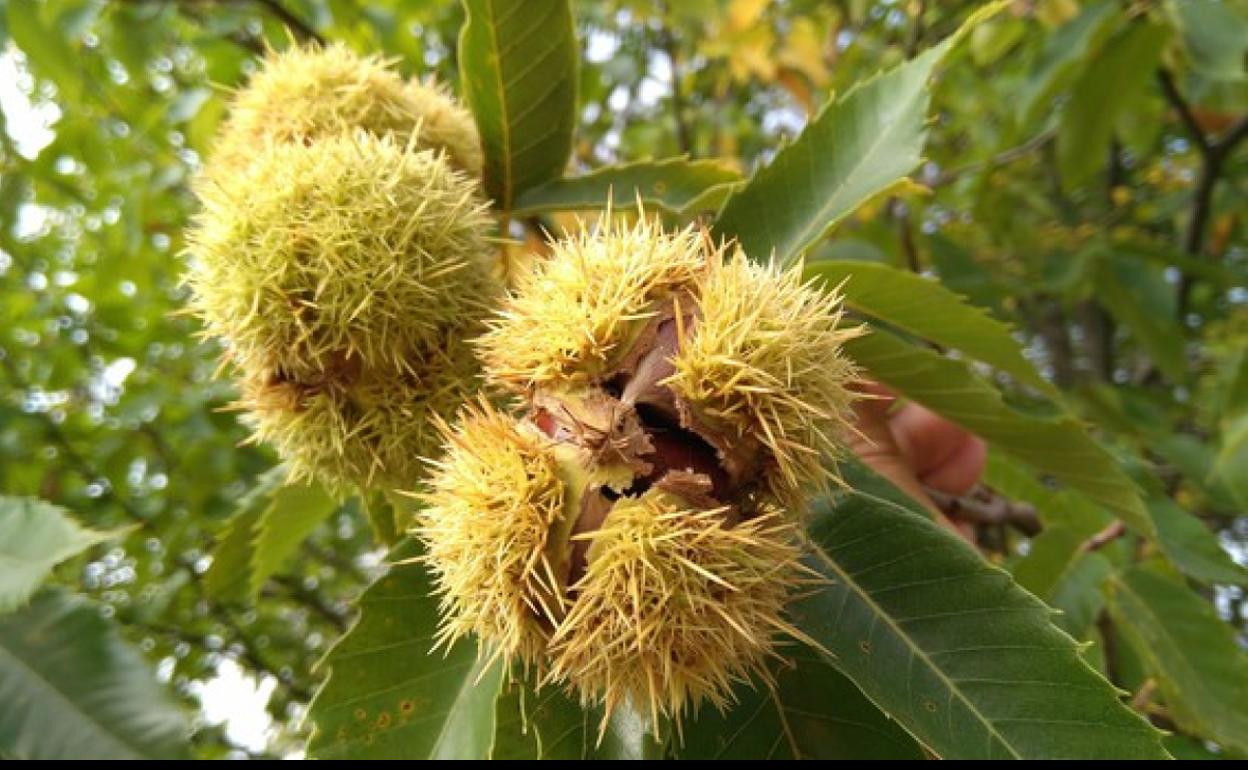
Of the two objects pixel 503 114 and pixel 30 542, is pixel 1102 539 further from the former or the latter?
pixel 30 542

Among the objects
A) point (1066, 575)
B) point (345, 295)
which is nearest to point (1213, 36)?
point (1066, 575)

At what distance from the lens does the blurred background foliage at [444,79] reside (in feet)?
7.73

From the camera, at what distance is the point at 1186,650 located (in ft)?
5.46

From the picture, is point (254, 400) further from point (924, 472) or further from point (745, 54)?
point (745, 54)

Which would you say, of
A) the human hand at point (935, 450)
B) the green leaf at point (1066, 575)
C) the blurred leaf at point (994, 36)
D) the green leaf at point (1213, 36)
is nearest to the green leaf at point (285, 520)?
the human hand at point (935, 450)

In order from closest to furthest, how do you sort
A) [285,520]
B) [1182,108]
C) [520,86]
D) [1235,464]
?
[520,86]
[285,520]
[1235,464]
[1182,108]

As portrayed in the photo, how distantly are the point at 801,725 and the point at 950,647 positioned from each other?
0.62 feet

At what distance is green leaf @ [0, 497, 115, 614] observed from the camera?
0.73 m

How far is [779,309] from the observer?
0.84 m

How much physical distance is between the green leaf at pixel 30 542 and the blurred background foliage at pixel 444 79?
1207mm

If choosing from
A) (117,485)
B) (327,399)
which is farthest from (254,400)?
(117,485)

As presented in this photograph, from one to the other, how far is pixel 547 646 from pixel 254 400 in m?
0.48

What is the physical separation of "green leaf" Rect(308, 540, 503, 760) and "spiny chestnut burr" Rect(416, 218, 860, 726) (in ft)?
0.63

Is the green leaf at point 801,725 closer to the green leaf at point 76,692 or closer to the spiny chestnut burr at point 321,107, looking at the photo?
the green leaf at point 76,692
